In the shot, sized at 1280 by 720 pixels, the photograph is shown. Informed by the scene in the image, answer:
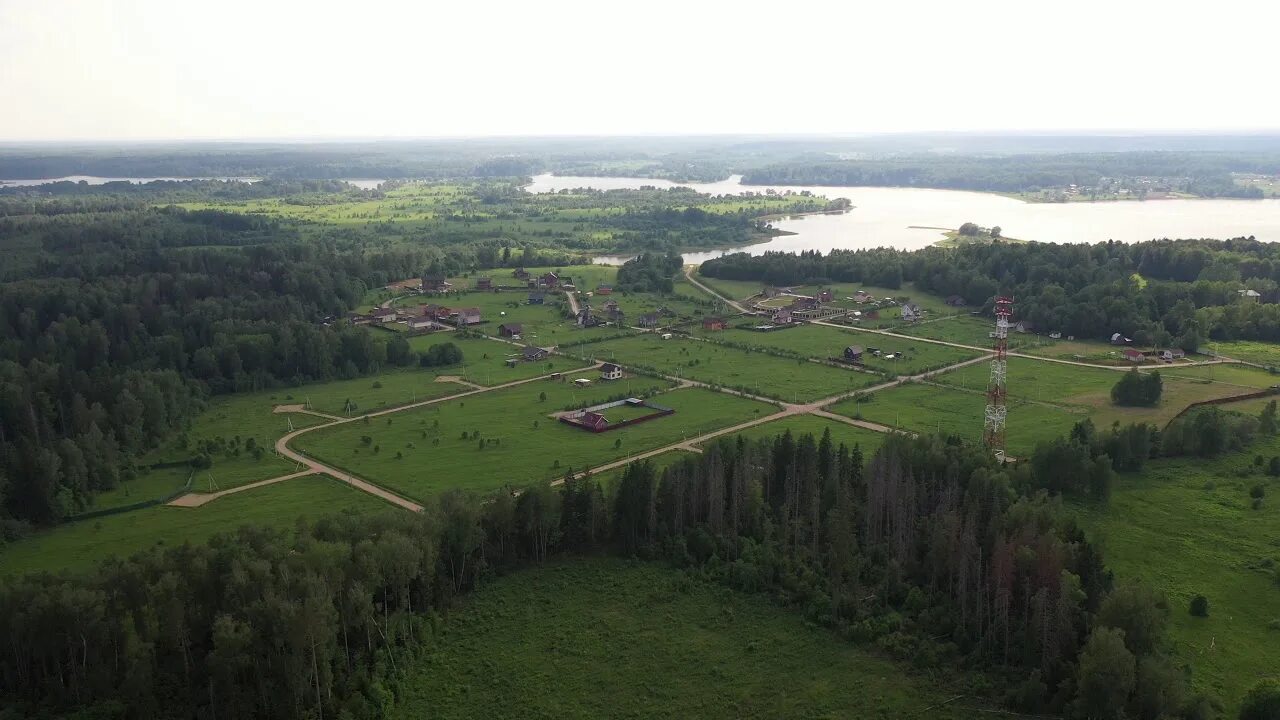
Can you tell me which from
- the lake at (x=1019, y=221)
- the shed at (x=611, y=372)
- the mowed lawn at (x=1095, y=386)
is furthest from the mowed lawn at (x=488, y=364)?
the lake at (x=1019, y=221)

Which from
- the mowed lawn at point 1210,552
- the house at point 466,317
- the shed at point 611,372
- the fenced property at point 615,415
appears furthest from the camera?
the house at point 466,317

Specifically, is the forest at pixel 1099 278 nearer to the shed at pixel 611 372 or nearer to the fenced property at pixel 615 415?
the shed at pixel 611 372

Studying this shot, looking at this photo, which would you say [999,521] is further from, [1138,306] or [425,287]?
[425,287]

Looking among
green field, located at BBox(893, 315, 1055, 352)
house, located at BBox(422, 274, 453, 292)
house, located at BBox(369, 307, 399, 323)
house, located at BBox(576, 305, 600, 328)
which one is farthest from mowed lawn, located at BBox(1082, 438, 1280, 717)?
house, located at BBox(422, 274, 453, 292)

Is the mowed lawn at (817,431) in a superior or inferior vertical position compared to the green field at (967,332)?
inferior

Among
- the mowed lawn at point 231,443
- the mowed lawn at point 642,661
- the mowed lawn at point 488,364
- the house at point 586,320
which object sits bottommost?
the mowed lawn at point 642,661

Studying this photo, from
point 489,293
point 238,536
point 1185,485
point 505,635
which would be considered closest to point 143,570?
point 238,536
